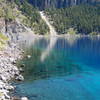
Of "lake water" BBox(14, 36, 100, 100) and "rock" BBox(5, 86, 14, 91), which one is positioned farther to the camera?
"rock" BBox(5, 86, 14, 91)

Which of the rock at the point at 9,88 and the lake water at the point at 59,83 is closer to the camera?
the lake water at the point at 59,83

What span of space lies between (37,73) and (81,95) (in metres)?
25.5

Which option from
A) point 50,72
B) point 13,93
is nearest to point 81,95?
point 13,93

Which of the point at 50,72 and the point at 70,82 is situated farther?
the point at 50,72

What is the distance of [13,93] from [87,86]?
21.4 meters

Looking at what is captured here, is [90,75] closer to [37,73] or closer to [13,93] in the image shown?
[37,73]

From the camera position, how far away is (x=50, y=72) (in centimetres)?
8812

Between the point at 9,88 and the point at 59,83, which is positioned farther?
the point at 59,83

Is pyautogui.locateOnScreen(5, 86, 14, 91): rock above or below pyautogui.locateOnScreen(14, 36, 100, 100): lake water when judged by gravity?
above

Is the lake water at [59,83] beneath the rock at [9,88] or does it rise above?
beneath

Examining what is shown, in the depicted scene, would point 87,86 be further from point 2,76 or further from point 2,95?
point 2,95

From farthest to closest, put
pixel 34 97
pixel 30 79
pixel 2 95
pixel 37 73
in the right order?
pixel 37 73
pixel 30 79
pixel 34 97
pixel 2 95

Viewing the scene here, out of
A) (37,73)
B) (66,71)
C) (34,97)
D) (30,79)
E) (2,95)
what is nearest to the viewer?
(2,95)

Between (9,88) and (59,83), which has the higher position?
(9,88)
